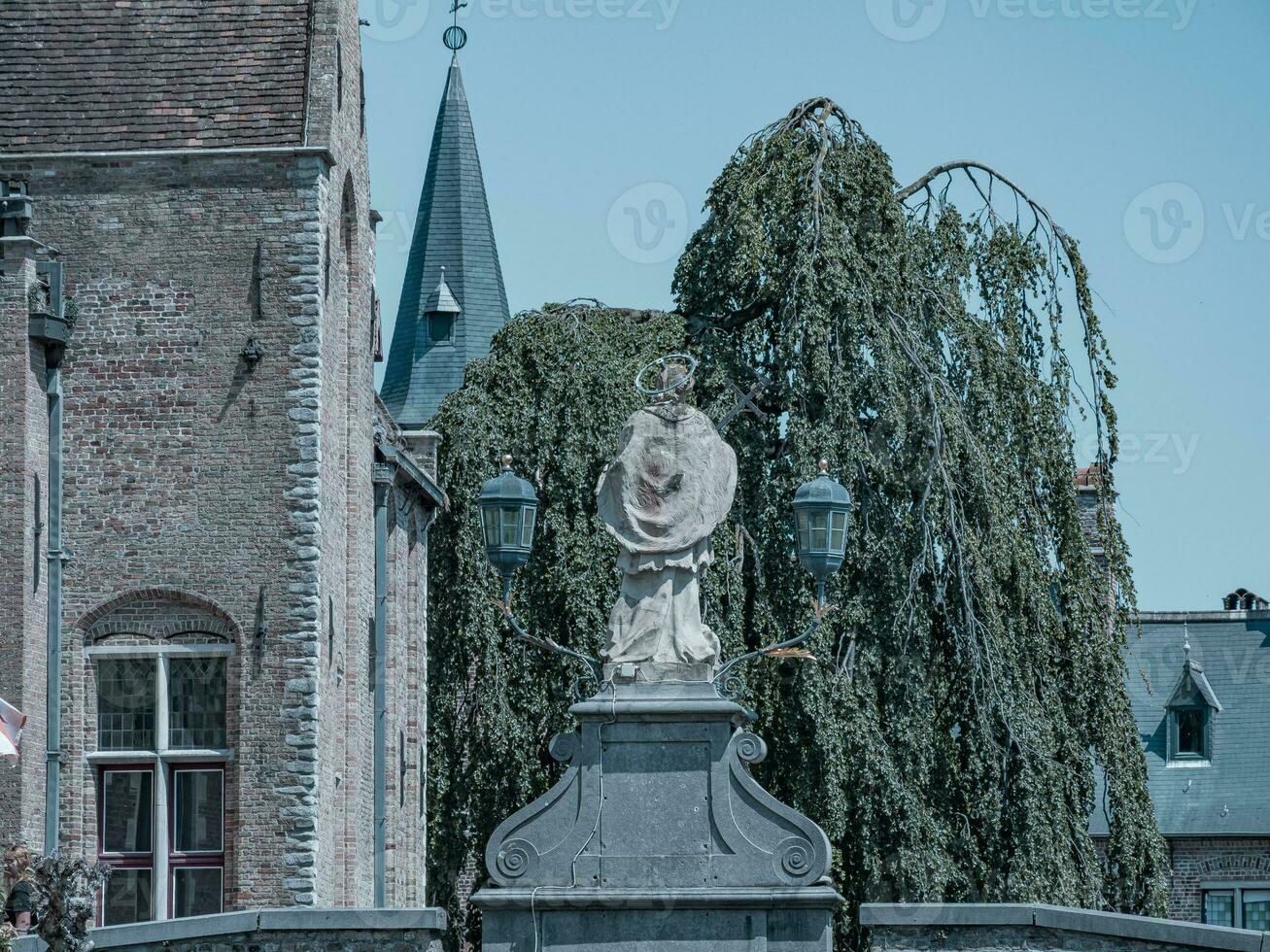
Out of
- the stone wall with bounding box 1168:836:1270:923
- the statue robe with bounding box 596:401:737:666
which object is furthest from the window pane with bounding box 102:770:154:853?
the stone wall with bounding box 1168:836:1270:923

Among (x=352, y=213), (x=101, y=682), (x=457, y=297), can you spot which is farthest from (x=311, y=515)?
(x=457, y=297)

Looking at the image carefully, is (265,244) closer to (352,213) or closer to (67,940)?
(352,213)

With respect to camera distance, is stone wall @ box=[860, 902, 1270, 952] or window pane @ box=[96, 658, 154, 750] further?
window pane @ box=[96, 658, 154, 750]

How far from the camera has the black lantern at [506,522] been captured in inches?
634

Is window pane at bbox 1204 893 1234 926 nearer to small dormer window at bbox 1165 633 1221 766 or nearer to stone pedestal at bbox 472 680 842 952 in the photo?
small dormer window at bbox 1165 633 1221 766

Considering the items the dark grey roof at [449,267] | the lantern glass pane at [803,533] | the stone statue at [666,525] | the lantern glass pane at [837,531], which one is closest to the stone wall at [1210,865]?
the dark grey roof at [449,267]

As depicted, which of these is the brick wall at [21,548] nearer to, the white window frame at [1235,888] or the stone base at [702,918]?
the stone base at [702,918]

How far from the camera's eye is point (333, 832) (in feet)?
69.3

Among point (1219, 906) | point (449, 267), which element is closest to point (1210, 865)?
point (1219, 906)

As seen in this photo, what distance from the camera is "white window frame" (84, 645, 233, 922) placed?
20.1 metres

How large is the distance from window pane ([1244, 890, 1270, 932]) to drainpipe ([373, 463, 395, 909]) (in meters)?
15.3

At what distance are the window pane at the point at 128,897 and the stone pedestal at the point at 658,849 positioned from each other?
724 cm

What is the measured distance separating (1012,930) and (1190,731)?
22949mm

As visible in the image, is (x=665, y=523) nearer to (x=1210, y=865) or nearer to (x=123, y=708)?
(x=123, y=708)
